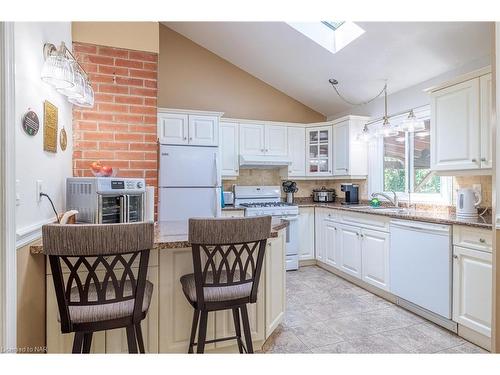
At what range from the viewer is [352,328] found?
2.41 metres

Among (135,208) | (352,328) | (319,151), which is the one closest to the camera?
(135,208)

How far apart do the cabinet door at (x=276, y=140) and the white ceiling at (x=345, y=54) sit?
705 mm

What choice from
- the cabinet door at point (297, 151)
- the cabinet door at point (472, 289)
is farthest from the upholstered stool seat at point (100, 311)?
the cabinet door at point (297, 151)

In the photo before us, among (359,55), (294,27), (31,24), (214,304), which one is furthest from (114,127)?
(359,55)

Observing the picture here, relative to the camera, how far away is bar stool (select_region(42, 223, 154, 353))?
1185mm

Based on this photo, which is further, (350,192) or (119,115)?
(350,192)

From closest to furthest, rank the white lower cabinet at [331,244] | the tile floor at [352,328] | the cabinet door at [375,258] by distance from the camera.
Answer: the tile floor at [352,328] → the cabinet door at [375,258] → the white lower cabinet at [331,244]

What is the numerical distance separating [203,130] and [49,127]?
6.66 ft

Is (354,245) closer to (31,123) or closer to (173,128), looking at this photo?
(173,128)

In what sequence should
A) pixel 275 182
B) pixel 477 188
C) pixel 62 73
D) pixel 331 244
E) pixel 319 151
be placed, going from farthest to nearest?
pixel 275 182 < pixel 319 151 < pixel 331 244 < pixel 477 188 < pixel 62 73

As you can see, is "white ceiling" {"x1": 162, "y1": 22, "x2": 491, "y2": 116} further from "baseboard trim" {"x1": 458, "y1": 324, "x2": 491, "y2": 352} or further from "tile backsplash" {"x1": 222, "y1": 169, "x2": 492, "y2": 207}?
"baseboard trim" {"x1": 458, "y1": 324, "x2": 491, "y2": 352}

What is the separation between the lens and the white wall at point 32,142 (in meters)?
1.41

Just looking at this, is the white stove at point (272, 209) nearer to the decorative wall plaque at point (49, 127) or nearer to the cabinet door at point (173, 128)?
the cabinet door at point (173, 128)

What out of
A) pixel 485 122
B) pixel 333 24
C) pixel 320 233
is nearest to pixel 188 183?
pixel 320 233
